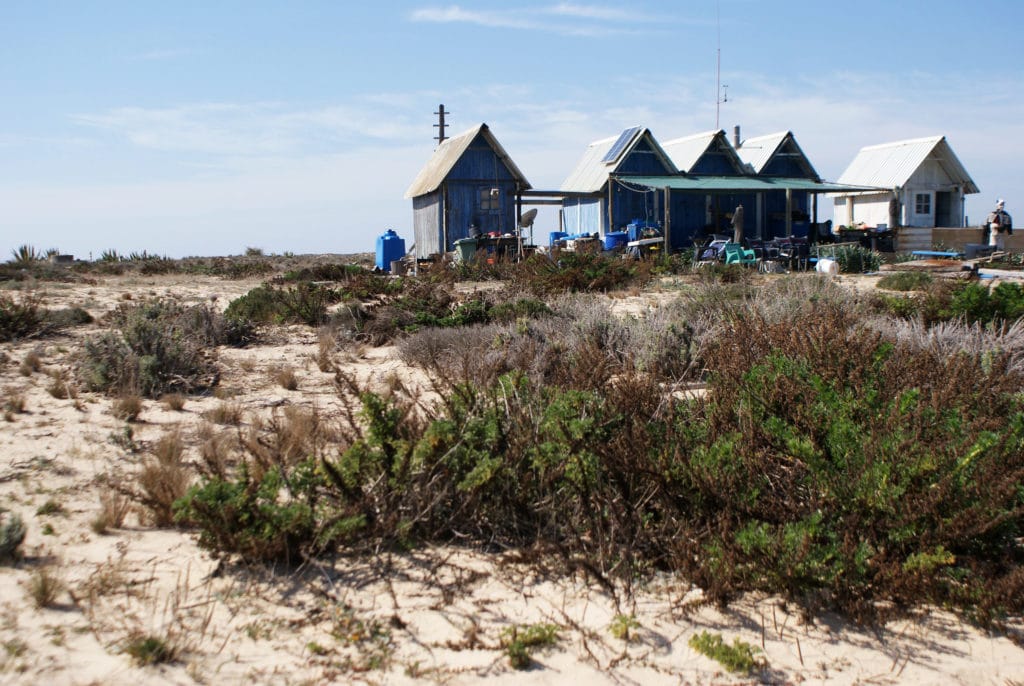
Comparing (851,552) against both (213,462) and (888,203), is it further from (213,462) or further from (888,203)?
(888,203)

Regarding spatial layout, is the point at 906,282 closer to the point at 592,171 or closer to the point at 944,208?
the point at 592,171

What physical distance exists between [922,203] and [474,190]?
1779 cm

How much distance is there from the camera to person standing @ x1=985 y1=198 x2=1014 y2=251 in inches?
970

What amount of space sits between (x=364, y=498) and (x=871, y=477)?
7.53 feet

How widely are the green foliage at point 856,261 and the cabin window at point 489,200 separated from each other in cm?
970

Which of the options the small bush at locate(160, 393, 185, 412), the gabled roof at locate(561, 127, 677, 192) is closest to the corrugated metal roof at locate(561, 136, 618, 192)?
the gabled roof at locate(561, 127, 677, 192)

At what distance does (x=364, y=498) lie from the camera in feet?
13.1

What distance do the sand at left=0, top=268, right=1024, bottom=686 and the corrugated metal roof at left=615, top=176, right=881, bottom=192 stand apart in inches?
824

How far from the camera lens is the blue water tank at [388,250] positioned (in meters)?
23.2

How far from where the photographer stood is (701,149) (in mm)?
27359

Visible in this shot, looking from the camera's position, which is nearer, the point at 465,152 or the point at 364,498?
the point at 364,498

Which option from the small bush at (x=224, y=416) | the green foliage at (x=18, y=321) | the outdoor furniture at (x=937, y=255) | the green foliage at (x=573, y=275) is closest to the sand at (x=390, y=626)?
the small bush at (x=224, y=416)

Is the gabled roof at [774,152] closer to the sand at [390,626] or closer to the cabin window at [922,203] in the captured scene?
the cabin window at [922,203]

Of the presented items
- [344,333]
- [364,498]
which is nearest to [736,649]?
[364,498]
